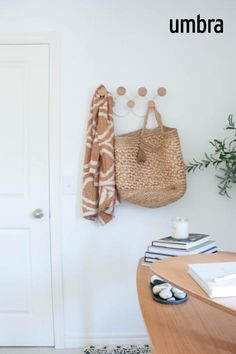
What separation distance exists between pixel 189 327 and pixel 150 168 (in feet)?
4.12

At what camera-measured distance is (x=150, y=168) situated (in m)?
2.21

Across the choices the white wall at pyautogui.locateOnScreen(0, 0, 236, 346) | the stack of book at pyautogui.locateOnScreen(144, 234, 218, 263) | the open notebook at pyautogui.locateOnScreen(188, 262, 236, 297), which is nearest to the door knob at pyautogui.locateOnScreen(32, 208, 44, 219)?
the white wall at pyautogui.locateOnScreen(0, 0, 236, 346)

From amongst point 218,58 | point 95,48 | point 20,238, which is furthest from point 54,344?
point 218,58

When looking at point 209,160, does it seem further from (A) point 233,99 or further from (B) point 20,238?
(B) point 20,238

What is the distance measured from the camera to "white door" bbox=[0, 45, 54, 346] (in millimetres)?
2332

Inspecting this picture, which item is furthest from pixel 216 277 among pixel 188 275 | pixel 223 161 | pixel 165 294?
pixel 223 161

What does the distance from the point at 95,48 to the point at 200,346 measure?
193 cm

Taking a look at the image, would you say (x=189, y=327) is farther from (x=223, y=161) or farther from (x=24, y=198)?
(x=24, y=198)

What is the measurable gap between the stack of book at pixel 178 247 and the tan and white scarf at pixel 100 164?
2.28 feet

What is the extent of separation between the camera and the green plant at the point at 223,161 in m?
2.19

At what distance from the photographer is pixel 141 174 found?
2.20 meters

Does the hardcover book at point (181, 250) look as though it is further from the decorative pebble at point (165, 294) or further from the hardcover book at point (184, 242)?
the decorative pebble at point (165, 294)

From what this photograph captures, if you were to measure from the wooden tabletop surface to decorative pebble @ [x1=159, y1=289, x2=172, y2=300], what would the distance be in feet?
0.36

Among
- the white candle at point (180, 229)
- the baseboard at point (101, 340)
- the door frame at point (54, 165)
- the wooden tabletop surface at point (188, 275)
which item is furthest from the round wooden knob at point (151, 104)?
the baseboard at point (101, 340)
